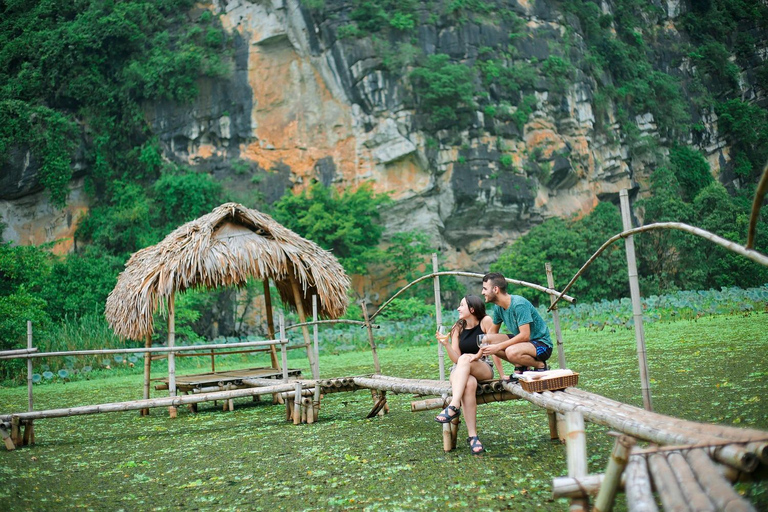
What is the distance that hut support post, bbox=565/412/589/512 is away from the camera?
2.05 m

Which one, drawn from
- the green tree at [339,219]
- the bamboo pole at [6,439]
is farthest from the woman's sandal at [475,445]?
the green tree at [339,219]

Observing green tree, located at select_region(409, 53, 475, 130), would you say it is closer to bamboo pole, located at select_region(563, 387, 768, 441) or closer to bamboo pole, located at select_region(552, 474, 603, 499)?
bamboo pole, located at select_region(563, 387, 768, 441)

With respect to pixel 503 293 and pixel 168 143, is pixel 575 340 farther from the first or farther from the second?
pixel 168 143

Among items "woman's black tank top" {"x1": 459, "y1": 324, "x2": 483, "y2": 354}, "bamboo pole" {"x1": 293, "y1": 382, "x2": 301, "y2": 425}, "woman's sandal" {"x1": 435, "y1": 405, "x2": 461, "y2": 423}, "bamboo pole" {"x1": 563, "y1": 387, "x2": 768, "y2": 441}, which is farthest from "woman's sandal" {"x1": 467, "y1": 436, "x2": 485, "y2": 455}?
"bamboo pole" {"x1": 293, "y1": 382, "x2": 301, "y2": 425}

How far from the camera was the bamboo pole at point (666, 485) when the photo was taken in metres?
1.60

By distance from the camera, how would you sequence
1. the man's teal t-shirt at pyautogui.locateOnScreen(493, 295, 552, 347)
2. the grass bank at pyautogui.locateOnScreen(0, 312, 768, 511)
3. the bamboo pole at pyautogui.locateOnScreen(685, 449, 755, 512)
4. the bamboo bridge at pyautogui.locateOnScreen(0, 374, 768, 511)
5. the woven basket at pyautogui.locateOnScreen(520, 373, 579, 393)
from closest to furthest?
the bamboo pole at pyautogui.locateOnScreen(685, 449, 755, 512) < the bamboo bridge at pyautogui.locateOnScreen(0, 374, 768, 511) < the grass bank at pyautogui.locateOnScreen(0, 312, 768, 511) < the woven basket at pyautogui.locateOnScreen(520, 373, 579, 393) < the man's teal t-shirt at pyautogui.locateOnScreen(493, 295, 552, 347)

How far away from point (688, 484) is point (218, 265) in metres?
6.44

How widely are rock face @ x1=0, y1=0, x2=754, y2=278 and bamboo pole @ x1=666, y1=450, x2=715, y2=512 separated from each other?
2196cm

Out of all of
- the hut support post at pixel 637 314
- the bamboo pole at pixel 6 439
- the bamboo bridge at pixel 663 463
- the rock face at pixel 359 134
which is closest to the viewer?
the bamboo bridge at pixel 663 463

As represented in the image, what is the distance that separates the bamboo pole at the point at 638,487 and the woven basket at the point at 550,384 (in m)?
1.72

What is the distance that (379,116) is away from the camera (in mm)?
24328

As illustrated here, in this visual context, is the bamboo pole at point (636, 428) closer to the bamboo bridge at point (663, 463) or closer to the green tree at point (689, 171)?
the bamboo bridge at point (663, 463)

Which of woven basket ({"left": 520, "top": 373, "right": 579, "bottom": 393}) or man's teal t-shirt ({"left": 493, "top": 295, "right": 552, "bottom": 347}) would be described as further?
man's teal t-shirt ({"left": 493, "top": 295, "right": 552, "bottom": 347})

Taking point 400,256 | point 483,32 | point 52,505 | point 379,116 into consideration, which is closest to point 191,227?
point 52,505
